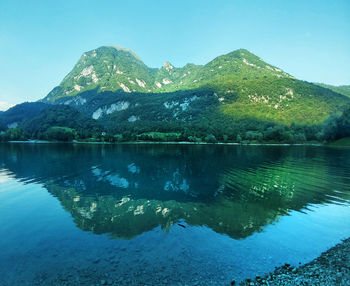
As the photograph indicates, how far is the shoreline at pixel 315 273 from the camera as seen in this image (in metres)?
9.93

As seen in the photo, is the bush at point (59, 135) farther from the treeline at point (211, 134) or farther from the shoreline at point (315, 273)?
the shoreline at point (315, 273)

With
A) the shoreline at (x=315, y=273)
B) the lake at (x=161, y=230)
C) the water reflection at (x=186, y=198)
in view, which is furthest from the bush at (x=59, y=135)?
the shoreline at (x=315, y=273)

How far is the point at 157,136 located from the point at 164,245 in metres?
166

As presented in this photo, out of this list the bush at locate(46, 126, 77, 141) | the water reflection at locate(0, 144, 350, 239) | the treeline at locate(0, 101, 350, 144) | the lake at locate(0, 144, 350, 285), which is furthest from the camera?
→ the bush at locate(46, 126, 77, 141)

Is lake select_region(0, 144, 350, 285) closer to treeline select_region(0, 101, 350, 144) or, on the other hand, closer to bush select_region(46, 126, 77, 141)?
treeline select_region(0, 101, 350, 144)

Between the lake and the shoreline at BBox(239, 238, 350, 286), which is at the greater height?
the shoreline at BBox(239, 238, 350, 286)

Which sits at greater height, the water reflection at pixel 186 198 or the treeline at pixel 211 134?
the treeline at pixel 211 134

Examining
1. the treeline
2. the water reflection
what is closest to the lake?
the water reflection

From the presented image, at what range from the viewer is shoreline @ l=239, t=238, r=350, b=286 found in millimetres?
→ 9934

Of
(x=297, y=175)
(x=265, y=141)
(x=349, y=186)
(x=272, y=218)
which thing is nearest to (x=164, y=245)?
(x=272, y=218)

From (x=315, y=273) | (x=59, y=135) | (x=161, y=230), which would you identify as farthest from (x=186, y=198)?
(x=59, y=135)

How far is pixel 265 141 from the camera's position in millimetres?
159375

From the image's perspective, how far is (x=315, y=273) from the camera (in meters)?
10.6

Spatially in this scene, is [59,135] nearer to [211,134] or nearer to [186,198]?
[211,134]
